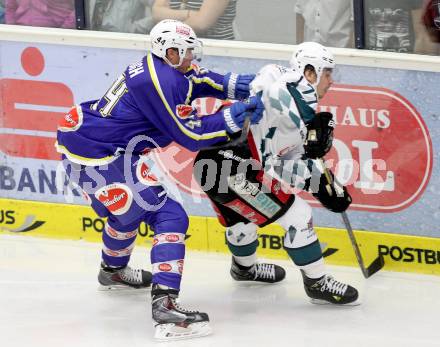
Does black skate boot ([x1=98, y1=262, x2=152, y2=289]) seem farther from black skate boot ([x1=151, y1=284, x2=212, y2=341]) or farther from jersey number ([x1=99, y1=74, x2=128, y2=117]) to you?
jersey number ([x1=99, y1=74, x2=128, y2=117])

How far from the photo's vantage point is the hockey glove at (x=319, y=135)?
5.76 m

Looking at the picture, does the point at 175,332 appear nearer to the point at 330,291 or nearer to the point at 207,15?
the point at 330,291

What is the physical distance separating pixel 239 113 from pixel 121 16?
158 centimetres

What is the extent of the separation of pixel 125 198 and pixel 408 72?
5.08ft

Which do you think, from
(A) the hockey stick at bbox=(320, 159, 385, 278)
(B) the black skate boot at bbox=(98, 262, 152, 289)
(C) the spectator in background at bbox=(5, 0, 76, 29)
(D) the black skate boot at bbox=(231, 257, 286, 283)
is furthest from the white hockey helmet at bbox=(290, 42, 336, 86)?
(C) the spectator in background at bbox=(5, 0, 76, 29)

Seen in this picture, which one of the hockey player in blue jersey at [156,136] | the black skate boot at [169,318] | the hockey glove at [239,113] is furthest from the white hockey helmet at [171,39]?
the black skate boot at [169,318]

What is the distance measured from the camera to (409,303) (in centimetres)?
593

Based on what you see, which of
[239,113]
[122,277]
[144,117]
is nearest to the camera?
[239,113]

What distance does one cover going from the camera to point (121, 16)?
6750 mm

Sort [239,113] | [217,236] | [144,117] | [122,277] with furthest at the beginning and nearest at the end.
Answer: [217,236] < [122,277] < [144,117] < [239,113]

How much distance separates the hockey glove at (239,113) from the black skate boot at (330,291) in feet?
2.75

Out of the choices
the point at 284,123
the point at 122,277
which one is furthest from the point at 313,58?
the point at 122,277

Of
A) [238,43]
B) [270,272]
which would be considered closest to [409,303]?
[270,272]

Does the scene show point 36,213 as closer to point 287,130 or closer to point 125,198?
point 125,198
